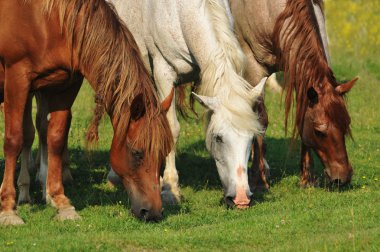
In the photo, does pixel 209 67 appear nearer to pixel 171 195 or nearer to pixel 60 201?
pixel 171 195

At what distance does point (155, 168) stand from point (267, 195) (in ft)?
7.15

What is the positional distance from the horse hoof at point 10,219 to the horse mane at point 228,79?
2159 mm

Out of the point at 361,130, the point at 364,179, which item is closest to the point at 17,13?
the point at 364,179

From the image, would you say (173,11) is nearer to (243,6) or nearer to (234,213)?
(243,6)

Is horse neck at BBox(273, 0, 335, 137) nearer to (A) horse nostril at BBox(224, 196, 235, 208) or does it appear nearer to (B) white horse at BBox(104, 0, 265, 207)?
(B) white horse at BBox(104, 0, 265, 207)

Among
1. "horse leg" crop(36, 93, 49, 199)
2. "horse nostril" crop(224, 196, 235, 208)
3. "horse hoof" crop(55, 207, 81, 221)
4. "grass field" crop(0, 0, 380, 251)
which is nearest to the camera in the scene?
"grass field" crop(0, 0, 380, 251)

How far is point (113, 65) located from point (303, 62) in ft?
7.82

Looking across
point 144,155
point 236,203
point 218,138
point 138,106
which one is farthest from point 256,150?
point 138,106

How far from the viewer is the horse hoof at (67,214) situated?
8.18 metres

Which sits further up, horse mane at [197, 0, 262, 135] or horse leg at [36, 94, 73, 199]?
horse mane at [197, 0, 262, 135]

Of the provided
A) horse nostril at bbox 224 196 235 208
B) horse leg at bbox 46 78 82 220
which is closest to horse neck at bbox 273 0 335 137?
horse nostril at bbox 224 196 235 208

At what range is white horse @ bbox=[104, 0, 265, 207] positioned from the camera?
827cm

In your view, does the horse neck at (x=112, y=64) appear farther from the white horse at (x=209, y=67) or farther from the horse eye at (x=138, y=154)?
the white horse at (x=209, y=67)

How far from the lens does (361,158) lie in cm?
1154
